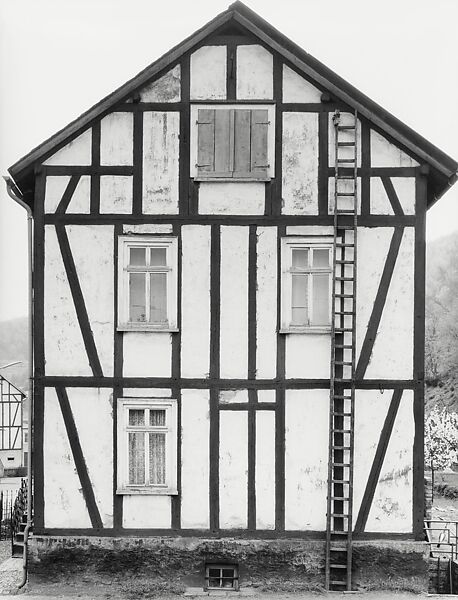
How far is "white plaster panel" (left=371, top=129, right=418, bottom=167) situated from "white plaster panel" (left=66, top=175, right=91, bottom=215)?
5109 mm

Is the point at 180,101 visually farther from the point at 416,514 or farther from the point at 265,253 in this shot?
the point at 416,514

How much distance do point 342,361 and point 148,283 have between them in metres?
3.72

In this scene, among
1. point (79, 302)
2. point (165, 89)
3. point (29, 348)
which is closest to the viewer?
point (79, 302)

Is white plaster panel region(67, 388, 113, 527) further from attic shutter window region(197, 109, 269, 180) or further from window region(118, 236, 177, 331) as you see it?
attic shutter window region(197, 109, 269, 180)

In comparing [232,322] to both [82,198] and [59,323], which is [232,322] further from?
[82,198]

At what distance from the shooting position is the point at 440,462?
38.5 m

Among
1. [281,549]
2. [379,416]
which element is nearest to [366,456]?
[379,416]

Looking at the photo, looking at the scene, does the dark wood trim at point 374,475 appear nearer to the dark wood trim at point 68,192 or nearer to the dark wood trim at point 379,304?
the dark wood trim at point 379,304

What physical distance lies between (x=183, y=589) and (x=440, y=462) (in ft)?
86.4

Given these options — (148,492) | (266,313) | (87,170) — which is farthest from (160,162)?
(148,492)

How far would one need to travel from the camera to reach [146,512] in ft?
48.2

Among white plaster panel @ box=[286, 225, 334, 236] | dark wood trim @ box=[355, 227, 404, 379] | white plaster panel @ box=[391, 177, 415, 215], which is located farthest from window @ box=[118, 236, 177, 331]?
white plaster panel @ box=[391, 177, 415, 215]

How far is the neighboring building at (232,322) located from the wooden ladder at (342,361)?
38 millimetres

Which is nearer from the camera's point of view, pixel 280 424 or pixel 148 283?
pixel 280 424
